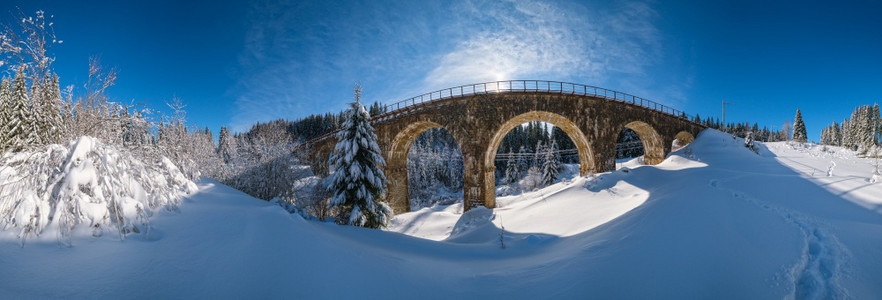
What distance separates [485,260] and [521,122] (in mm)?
15539

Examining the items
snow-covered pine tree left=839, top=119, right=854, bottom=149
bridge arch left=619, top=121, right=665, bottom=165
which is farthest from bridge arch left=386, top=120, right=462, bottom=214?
snow-covered pine tree left=839, top=119, right=854, bottom=149

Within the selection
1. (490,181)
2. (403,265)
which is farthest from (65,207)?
(490,181)

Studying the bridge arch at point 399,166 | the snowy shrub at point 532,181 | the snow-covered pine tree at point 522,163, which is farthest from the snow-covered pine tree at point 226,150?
the snow-covered pine tree at point 522,163

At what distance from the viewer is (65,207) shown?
299 centimetres

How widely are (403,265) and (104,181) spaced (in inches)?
143

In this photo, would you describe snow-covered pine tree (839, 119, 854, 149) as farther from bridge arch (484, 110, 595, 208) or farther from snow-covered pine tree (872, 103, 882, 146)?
bridge arch (484, 110, 595, 208)

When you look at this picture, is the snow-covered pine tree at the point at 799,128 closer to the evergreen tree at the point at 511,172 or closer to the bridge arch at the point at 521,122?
the evergreen tree at the point at 511,172

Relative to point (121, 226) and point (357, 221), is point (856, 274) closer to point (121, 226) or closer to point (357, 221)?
point (121, 226)

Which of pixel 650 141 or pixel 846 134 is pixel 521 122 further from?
pixel 846 134

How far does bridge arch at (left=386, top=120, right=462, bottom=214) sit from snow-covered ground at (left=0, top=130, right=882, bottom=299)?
46.5ft

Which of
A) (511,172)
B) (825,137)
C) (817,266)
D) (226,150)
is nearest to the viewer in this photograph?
(817,266)

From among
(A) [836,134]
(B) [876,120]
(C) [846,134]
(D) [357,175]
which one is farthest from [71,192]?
(A) [836,134]

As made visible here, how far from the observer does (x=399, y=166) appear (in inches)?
874

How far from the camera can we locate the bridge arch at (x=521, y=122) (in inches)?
749
